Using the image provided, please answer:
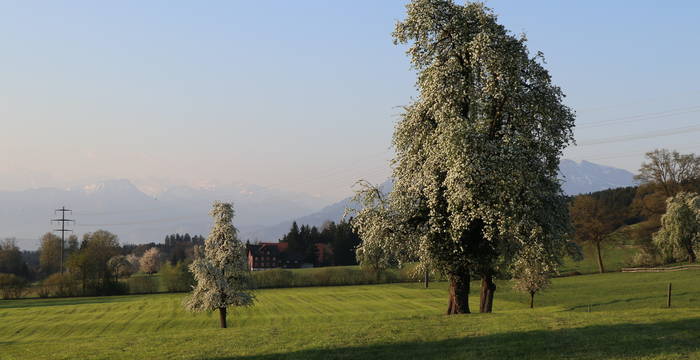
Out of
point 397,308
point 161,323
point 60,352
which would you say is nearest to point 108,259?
point 161,323

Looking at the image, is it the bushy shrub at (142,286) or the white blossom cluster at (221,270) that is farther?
the bushy shrub at (142,286)

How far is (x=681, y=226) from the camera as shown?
10312cm

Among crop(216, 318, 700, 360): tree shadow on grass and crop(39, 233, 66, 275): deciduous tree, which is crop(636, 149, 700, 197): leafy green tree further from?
crop(39, 233, 66, 275): deciduous tree

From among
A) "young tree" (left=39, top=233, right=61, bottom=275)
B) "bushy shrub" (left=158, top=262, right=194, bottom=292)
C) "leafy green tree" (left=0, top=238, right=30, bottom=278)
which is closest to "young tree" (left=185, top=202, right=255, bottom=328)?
"bushy shrub" (left=158, top=262, right=194, bottom=292)

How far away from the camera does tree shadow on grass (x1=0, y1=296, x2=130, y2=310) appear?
109 m

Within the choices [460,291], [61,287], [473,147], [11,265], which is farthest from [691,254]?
[11,265]

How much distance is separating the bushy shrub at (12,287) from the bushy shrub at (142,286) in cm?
2078

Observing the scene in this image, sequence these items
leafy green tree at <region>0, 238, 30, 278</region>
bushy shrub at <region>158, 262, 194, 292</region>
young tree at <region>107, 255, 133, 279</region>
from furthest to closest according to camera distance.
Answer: leafy green tree at <region>0, 238, 30, 278</region> < young tree at <region>107, 255, 133, 279</region> < bushy shrub at <region>158, 262, 194, 292</region>

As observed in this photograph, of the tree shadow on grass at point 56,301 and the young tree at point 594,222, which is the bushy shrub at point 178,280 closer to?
the tree shadow on grass at point 56,301

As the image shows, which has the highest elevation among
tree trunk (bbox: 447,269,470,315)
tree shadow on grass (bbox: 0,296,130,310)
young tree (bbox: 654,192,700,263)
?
young tree (bbox: 654,192,700,263)

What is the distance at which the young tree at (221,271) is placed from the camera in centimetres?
6034

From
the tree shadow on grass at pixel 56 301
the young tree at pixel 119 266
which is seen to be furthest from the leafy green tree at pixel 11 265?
the tree shadow on grass at pixel 56 301

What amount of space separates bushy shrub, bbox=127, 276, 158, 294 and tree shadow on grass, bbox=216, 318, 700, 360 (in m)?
116

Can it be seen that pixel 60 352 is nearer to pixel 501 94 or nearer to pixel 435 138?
pixel 435 138
